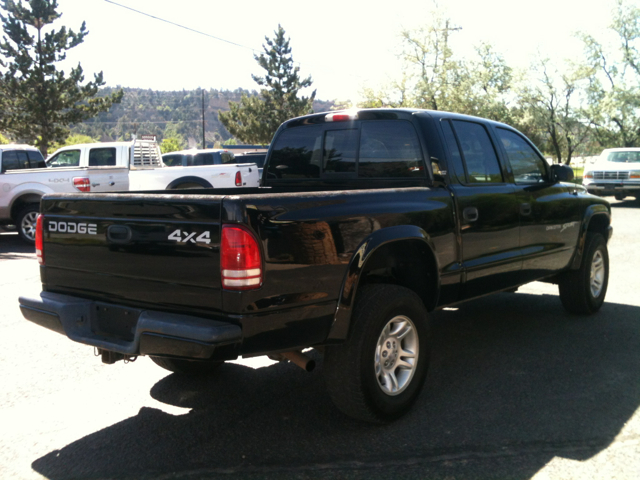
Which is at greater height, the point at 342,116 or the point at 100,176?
the point at 342,116

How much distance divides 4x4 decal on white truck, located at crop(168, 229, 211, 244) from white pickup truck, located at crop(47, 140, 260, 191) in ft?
35.2

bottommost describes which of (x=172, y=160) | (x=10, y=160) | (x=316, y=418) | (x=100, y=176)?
(x=316, y=418)

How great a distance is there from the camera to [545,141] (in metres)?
43.8

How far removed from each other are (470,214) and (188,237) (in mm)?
2223

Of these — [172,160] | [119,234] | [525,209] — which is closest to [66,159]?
[172,160]

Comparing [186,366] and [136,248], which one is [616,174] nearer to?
[186,366]

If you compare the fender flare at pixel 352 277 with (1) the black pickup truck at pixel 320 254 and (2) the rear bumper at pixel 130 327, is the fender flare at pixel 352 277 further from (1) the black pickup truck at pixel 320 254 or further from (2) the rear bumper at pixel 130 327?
(2) the rear bumper at pixel 130 327

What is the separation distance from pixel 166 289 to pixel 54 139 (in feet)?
115

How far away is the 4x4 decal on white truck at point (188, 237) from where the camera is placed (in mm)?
3039

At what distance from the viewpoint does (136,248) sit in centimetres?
330

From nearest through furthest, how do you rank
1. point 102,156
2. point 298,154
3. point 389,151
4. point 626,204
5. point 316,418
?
point 316,418 < point 389,151 < point 298,154 < point 102,156 < point 626,204

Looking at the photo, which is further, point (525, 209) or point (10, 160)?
point (10, 160)

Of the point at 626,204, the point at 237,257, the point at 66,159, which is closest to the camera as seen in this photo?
the point at 237,257

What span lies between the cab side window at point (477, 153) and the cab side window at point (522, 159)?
10.2 inches
